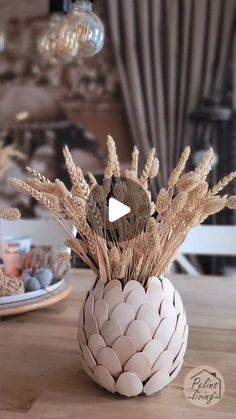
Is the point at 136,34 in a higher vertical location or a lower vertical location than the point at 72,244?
higher

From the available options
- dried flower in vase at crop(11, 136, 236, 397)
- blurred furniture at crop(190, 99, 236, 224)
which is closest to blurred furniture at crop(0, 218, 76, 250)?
blurred furniture at crop(190, 99, 236, 224)

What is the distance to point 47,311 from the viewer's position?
1134mm

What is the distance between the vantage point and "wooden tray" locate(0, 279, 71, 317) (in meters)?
1.06

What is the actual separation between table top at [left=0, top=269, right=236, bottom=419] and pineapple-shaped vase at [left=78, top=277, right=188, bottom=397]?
0.11ft

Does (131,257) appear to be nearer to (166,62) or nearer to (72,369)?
(72,369)

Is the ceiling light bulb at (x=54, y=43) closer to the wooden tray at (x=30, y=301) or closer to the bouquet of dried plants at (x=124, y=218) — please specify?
the wooden tray at (x=30, y=301)

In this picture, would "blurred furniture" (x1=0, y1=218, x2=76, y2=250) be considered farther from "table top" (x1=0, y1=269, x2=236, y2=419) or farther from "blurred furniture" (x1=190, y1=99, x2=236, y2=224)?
"blurred furniture" (x1=190, y1=99, x2=236, y2=224)

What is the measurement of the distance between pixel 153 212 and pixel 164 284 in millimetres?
120

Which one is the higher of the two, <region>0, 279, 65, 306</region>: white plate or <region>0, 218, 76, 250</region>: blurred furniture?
<region>0, 279, 65, 306</region>: white plate

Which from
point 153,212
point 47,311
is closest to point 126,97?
point 47,311

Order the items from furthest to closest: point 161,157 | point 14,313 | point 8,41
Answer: point 8,41 → point 161,157 → point 14,313

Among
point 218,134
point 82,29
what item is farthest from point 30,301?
point 218,134

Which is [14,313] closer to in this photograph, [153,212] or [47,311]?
[47,311]

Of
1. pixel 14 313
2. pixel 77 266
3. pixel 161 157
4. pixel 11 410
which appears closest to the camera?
pixel 11 410
